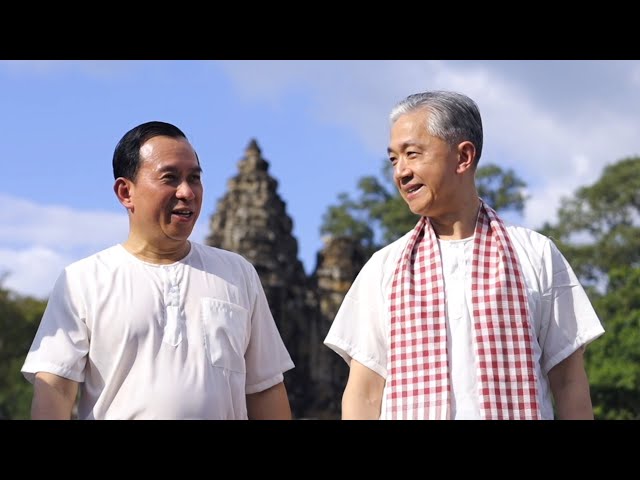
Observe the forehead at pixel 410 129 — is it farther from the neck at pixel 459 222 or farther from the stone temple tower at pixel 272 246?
the stone temple tower at pixel 272 246

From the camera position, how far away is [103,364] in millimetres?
3748

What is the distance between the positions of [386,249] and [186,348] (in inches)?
33.3

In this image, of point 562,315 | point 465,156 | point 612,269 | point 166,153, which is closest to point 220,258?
point 166,153

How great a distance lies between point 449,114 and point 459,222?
1.36ft

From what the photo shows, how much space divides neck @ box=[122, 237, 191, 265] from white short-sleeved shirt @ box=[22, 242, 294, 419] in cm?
3

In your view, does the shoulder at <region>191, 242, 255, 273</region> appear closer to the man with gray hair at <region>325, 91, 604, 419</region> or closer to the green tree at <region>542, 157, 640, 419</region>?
the man with gray hair at <region>325, 91, 604, 419</region>

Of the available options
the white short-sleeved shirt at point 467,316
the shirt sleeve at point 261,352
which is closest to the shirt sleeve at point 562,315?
the white short-sleeved shirt at point 467,316

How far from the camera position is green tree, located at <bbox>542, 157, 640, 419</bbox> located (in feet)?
73.2

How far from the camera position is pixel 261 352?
13.1ft

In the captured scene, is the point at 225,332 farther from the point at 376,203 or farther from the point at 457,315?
the point at 376,203

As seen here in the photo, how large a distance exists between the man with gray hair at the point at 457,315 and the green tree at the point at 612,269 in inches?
741

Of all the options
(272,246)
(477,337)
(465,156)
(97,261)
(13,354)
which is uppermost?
(13,354)

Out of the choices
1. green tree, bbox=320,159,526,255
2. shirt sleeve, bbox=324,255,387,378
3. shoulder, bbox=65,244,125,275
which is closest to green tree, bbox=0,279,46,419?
green tree, bbox=320,159,526,255
